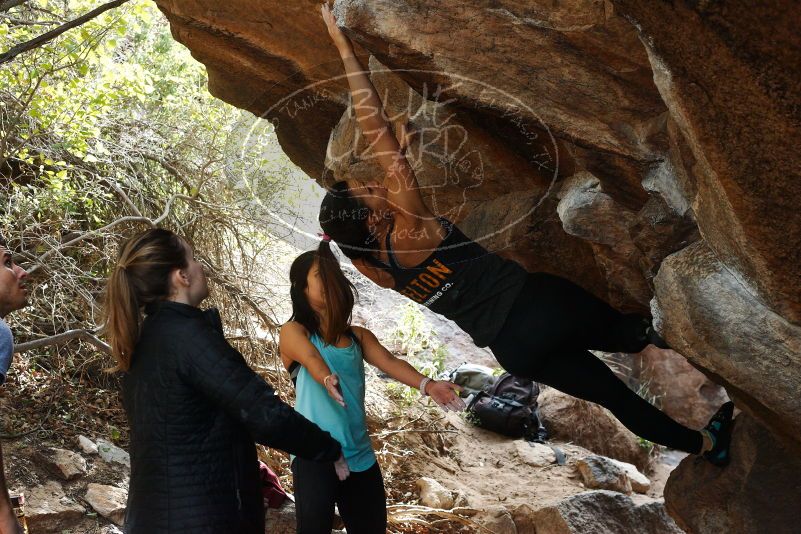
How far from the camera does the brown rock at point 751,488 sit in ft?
11.5

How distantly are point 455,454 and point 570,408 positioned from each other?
1.32 m

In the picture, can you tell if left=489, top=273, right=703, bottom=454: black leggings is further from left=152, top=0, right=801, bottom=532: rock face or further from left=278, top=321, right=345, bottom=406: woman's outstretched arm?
left=278, top=321, right=345, bottom=406: woman's outstretched arm

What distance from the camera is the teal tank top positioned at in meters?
3.06

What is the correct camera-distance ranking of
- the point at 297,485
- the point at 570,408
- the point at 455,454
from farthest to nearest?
the point at 570,408
the point at 455,454
the point at 297,485

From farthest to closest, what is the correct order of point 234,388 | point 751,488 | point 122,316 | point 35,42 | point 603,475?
point 603,475, point 35,42, point 751,488, point 122,316, point 234,388

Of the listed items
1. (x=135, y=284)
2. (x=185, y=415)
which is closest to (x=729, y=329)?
(x=185, y=415)

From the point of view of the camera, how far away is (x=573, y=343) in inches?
126

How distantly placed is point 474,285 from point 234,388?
114 cm

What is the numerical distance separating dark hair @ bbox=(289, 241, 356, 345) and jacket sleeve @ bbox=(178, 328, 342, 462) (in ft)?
2.64

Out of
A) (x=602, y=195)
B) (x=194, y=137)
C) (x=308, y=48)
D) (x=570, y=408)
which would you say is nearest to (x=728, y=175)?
(x=602, y=195)

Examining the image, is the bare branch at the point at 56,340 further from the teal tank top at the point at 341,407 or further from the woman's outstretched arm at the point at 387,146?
the woman's outstretched arm at the point at 387,146

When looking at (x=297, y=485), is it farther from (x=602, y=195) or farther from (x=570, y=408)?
(x=570, y=408)

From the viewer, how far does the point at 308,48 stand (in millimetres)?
4070

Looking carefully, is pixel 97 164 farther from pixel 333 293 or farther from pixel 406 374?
pixel 406 374
